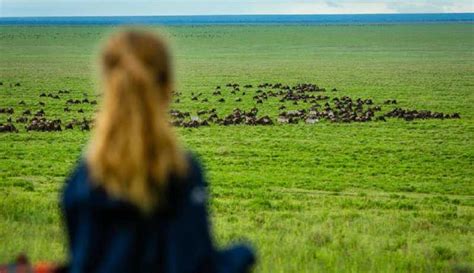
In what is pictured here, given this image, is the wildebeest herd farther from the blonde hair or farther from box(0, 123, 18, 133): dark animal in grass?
the blonde hair

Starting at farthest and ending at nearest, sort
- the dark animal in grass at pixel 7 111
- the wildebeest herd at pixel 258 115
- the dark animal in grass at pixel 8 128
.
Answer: the dark animal in grass at pixel 7 111, the wildebeest herd at pixel 258 115, the dark animal in grass at pixel 8 128

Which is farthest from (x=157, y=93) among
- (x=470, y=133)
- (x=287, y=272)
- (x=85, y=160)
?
(x=470, y=133)

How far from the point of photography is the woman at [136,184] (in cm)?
224

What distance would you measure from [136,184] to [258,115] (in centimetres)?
2678

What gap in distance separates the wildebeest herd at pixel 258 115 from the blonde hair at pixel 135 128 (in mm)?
22871

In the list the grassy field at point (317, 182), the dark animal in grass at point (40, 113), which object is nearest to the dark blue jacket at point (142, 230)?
the grassy field at point (317, 182)

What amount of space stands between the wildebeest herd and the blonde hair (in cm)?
2287

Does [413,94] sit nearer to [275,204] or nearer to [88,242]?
[275,204]

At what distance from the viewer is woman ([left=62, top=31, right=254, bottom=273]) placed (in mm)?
2236

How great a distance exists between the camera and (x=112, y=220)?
2.34 metres

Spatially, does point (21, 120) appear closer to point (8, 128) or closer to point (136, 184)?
point (8, 128)

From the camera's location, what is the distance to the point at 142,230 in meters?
2.35

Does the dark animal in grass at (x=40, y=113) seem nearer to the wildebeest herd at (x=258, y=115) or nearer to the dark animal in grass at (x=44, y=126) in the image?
the wildebeest herd at (x=258, y=115)

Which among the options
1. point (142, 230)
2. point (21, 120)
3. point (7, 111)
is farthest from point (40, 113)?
point (142, 230)
